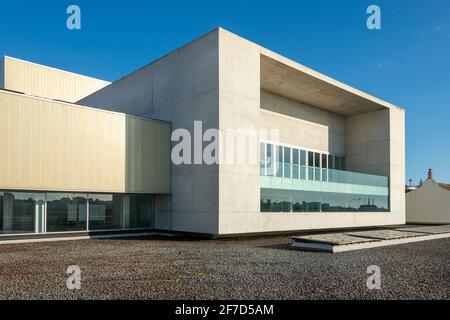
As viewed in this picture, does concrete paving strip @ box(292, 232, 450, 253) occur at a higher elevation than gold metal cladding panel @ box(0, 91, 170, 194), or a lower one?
lower

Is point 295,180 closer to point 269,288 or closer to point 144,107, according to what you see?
point 144,107

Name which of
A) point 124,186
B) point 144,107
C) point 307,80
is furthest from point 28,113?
point 307,80

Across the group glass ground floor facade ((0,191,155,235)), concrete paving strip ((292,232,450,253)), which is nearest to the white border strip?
glass ground floor facade ((0,191,155,235))

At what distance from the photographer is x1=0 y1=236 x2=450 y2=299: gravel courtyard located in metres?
6.50

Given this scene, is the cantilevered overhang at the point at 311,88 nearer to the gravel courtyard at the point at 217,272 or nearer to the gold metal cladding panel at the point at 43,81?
the gravel courtyard at the point at 217,272

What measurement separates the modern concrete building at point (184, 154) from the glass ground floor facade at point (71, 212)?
0.05 m

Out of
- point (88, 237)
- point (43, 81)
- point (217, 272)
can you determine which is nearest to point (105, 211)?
point (88, 237)

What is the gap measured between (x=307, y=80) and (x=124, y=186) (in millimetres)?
11737

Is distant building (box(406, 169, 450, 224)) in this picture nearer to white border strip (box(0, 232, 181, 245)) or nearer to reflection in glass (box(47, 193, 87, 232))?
white border strip (box(0, 232, 181, 245))

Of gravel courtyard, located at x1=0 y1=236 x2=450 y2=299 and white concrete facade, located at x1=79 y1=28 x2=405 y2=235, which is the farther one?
white concrete facade, located at x1=79 y1=28 x2=405 y2=235

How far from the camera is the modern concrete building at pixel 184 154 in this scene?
1473cm

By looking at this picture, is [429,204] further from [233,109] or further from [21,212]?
[21,212]

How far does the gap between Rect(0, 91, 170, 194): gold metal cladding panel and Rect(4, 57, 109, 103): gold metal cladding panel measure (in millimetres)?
14158

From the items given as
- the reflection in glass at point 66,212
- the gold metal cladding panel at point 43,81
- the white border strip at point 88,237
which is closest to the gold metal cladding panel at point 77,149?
the reflection in glass at point 66,212
